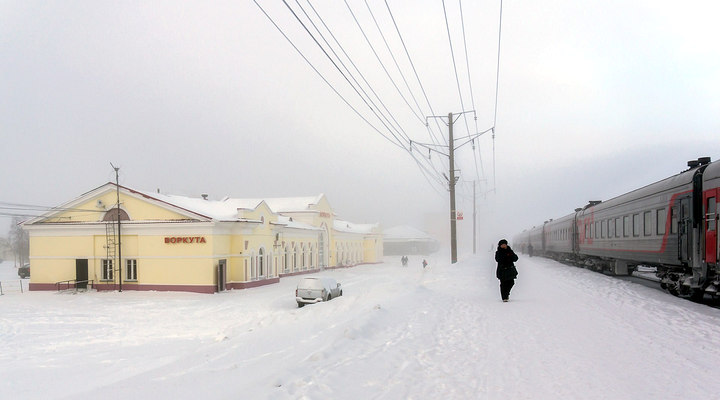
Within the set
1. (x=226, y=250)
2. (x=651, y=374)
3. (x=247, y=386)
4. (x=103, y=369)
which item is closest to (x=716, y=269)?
(x=651, y=374)

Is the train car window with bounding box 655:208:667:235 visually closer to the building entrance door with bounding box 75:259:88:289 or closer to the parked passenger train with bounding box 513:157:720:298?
the parked passenger train with bounding box 513:157:720:298

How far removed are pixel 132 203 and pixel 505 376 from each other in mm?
31998

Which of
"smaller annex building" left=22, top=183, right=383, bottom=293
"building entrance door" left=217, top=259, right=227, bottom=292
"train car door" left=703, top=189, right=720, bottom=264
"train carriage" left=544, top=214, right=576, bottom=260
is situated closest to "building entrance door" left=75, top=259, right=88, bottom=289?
"smaller annex building" left=22, top=183, right=383, bottom=293

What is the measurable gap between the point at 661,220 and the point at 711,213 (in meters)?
3.90

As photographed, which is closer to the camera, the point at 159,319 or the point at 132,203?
the point at 159,319

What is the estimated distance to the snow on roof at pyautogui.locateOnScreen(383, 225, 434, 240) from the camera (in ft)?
347

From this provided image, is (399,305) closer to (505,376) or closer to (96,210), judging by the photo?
(505,376)

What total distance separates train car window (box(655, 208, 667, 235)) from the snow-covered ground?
2.14 meters

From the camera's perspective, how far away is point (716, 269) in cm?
1270

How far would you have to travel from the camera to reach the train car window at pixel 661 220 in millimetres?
16656

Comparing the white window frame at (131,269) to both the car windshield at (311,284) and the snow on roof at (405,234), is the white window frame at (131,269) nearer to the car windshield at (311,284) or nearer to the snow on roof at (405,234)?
the car windshield at (311,284)

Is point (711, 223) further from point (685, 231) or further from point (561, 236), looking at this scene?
point (561, 236)

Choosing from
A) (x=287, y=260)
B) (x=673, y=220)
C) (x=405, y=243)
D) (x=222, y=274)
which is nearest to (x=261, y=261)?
(x=222, y=274)

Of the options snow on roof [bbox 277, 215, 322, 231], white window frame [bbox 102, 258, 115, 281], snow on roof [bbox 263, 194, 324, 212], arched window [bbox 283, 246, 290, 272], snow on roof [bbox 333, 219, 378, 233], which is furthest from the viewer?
snow on roof [bbox 333, 219, 378, 233]
